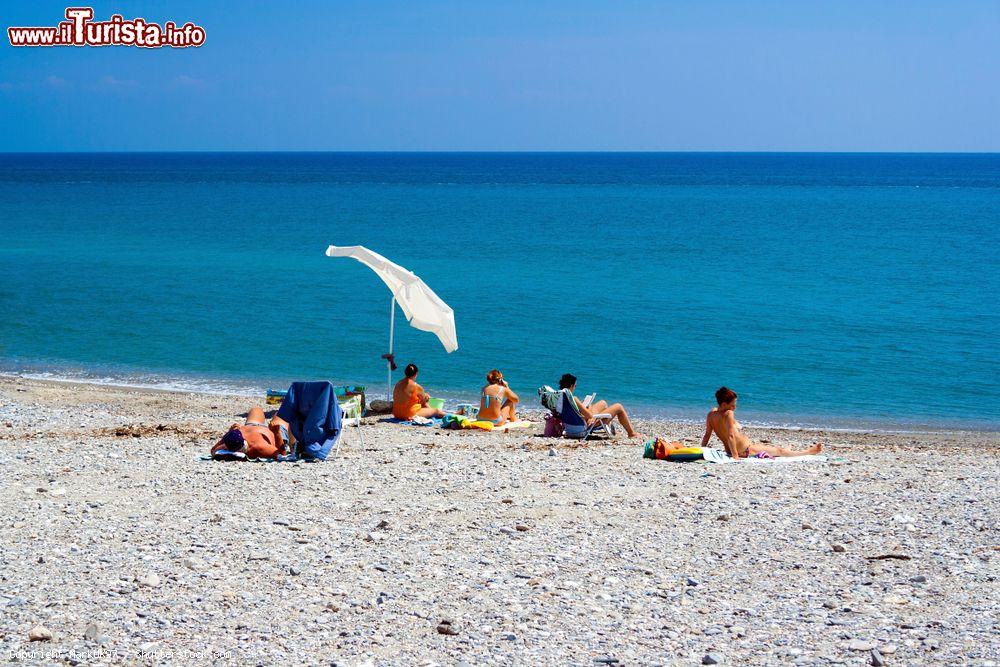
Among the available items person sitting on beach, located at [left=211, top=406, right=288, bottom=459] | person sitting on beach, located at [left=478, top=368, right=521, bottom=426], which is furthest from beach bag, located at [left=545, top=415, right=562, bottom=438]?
person sitting on beach, located at [left=211, top=406, right=288, bottom=459]

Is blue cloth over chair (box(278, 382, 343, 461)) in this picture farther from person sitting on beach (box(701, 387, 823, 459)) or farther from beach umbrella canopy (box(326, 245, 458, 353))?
person sitting on beach (box(701, 387, 823, 459))

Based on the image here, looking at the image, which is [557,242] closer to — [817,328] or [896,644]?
[817,328]

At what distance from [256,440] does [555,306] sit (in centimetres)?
1962

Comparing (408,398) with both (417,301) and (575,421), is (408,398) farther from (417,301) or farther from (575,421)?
(575,421)

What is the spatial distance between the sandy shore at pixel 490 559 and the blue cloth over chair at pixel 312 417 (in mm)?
330

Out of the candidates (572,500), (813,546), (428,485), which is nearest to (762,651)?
(813,546)

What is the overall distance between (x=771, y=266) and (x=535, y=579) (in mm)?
37030

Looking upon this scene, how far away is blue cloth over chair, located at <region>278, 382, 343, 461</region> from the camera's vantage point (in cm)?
1166

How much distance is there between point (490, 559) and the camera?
794cm

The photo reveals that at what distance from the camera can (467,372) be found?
21562 millimetres

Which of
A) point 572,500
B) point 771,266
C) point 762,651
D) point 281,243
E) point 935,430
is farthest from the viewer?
point 281,243

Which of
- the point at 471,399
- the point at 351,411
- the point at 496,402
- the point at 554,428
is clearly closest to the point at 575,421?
the point at 554,428

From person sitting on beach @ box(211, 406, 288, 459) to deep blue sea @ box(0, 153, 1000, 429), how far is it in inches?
308

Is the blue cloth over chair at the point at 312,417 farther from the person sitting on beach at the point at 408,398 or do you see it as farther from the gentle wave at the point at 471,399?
the gentle wave at the point at 471,399
